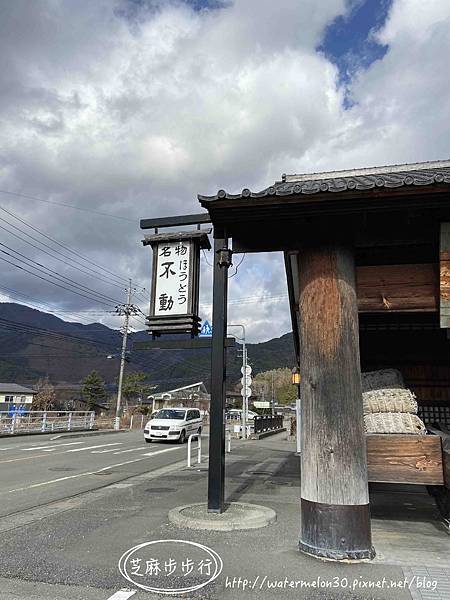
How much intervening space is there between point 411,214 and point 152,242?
3.99 m

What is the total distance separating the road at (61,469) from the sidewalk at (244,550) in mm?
1071

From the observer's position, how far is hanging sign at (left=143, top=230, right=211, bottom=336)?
6.91 metres

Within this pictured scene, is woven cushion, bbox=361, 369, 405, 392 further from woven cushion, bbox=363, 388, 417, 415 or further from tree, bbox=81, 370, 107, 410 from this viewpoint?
tree, bbox=81, 370, 107, 410

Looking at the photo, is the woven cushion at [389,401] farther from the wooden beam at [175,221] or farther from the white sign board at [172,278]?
the wooden beam at [175,221]

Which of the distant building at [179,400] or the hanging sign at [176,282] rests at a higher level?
the hanging sign at [176,282]

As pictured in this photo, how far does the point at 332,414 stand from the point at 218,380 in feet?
6.14

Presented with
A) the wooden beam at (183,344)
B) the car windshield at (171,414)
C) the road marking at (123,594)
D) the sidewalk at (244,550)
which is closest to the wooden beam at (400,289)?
the wooden beam at (183,344)

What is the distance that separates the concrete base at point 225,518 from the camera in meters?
5.29

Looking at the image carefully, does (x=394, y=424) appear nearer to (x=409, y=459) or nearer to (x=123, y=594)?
(x=409, y=459)

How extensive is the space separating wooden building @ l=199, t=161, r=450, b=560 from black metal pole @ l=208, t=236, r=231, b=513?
0.20 metres

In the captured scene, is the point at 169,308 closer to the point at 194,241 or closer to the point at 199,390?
the point at 194,241

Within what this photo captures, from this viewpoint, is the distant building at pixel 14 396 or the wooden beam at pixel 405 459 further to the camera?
the distant building at pixel 14 396

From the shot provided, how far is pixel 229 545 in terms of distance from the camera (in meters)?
4.68

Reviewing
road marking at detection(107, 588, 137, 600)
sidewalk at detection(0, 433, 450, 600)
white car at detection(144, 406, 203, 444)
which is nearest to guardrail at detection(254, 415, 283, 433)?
white car at detection(144, 406, 203, 444)
